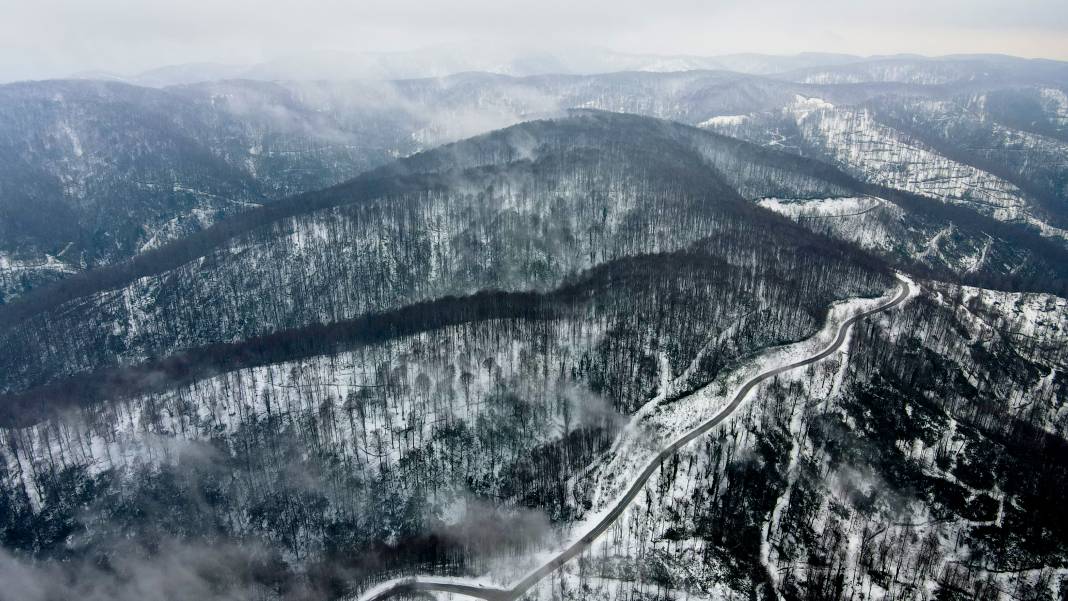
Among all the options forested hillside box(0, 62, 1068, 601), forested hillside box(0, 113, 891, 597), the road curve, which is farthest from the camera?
forested hillside box(0, 113, 891, 597)

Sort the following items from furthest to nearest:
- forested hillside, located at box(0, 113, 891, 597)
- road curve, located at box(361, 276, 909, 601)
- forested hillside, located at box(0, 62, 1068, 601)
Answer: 1. forested hillside, located at box(0, 113, 891, 597)
2. forested hillside, located at box(0, 62, 1068, 601)
3. road curve, located at box(361, 276, 909, 601)

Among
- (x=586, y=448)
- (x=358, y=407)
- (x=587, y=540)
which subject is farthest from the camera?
(x=358, y=407)

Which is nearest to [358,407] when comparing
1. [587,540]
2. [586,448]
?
[586,448]

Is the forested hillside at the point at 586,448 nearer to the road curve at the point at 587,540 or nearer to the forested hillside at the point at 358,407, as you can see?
the forested hillside at the point at 358,407

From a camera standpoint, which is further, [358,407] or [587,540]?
[358,407]

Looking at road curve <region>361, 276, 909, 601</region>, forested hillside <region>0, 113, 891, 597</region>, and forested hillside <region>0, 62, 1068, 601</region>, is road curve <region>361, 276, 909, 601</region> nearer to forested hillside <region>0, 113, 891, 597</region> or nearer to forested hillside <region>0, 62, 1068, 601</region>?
forested hillside <region>0, 62, 1068, 601</region>

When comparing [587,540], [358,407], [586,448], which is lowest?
[587,540]

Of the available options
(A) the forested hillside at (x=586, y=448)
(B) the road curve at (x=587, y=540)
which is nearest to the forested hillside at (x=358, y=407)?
(A) the forested hillside at (x=586, y=448)

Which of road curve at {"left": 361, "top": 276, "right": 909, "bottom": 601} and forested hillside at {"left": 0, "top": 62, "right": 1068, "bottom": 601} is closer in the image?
road curve at {"left": 361, "top": 276, "right": 909, "bottom": 601}

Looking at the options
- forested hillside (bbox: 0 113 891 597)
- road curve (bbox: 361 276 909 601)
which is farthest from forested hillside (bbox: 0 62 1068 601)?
road curve (bbox: 361 276 909 601)

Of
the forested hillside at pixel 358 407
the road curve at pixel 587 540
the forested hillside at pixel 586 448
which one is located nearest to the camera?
the road curve at pixel 587 540

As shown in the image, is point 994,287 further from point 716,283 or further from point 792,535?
point 792,535

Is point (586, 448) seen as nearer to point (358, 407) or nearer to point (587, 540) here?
point (587, 540)
